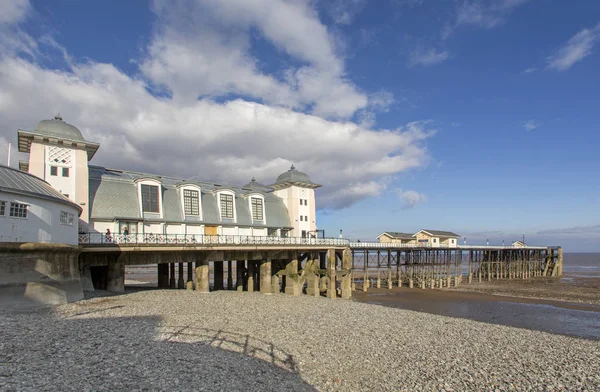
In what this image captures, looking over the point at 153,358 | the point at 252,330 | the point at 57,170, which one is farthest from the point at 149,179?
the point at 153,358

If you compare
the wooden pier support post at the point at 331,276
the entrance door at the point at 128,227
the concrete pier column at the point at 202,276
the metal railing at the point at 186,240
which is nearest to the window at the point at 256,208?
the metal railing at the point at 186,240

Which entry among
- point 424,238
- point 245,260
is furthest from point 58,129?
point 424,238

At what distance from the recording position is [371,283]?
166ft

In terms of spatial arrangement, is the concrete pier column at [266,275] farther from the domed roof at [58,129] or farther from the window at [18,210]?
the window at [18,210]

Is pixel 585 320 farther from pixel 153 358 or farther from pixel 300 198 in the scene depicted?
pixel 153 358

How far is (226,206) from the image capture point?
34406mm

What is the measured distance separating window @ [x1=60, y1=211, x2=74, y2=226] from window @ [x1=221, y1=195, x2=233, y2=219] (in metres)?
14.8

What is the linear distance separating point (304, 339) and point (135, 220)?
58.9 ft

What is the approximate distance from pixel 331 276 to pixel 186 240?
46.9 feet

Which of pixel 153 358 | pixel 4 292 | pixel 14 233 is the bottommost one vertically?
pixel 153 358

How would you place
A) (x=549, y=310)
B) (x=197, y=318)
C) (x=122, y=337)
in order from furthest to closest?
(x=549, y=310) → (x=197, y=318) → (x=122, y=337)

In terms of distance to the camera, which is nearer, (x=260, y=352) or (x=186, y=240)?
(x=260, y=352)

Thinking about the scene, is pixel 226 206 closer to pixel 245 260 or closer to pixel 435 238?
pixel 245 260

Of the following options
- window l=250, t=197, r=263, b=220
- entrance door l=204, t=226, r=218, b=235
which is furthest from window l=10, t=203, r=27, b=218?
window l=250, t=197, r=263, b=220
